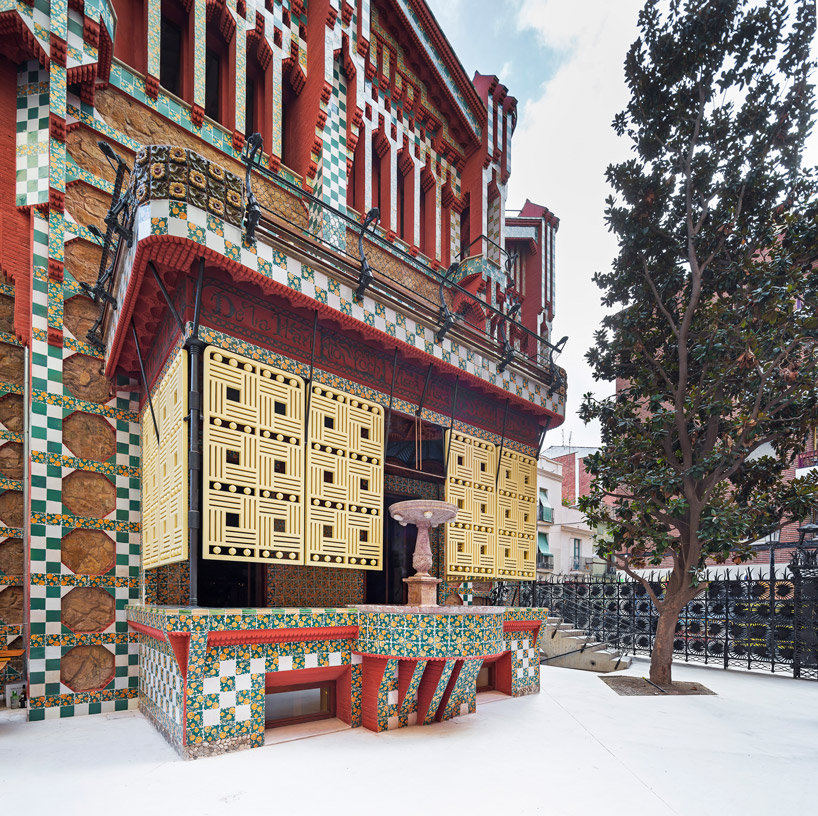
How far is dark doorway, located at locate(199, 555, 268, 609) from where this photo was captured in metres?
8.77

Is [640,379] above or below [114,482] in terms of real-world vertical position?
above

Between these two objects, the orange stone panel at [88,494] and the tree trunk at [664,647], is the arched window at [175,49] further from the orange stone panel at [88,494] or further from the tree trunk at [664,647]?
the tree trunk at [664,647]

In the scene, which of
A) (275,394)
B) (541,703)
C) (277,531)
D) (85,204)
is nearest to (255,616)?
(277,531)

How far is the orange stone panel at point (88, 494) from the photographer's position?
7.91 metres

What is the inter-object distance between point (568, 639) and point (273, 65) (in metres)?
13.0

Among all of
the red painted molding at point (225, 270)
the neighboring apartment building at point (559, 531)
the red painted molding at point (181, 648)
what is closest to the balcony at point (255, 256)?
the red painted molding at point (225, 270)

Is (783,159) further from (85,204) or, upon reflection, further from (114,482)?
→ (114,482)

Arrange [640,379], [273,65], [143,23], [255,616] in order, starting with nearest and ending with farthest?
[255,616] < [143,23] < [273,65] < [640,379]

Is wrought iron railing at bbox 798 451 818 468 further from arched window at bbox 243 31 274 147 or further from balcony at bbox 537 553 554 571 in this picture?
arched window at bbox 243 31 274 147

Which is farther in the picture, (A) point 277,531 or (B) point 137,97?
(B) point 137,97

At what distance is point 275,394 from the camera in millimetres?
6906

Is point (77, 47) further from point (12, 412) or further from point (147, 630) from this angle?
point (147, 630)

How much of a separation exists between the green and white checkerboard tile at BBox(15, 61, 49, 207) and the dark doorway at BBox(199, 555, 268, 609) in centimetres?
544

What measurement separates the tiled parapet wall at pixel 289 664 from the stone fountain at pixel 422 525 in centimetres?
39
